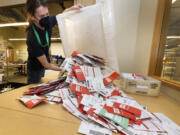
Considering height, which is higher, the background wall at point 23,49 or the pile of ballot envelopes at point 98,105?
the background wall at point 23,49

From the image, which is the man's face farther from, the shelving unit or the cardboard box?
the shelving unit

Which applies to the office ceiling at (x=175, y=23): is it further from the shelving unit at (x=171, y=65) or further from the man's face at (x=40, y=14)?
the man's face at (x=40, y=14)

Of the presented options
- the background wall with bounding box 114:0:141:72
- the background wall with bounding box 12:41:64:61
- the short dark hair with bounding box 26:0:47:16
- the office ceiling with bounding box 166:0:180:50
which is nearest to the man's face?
the short dark hair with bounding box 26:0:47:16

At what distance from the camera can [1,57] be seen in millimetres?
2416

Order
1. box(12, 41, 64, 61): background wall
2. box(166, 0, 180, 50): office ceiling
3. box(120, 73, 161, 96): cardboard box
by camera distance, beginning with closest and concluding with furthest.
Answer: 1. box(120, 73, 161, 96): cardboard box
2. box(166, 0, 180, 50): office ceiling
3. box(12, 41, 64, 61): background wall

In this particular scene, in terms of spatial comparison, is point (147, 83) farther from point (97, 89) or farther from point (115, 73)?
point (97, 89)

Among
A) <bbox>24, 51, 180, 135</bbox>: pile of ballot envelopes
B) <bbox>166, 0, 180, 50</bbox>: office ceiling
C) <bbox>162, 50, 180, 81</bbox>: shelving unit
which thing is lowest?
<bbox>24, 51, 180, 135</bbox>: pile of ballot envelopes

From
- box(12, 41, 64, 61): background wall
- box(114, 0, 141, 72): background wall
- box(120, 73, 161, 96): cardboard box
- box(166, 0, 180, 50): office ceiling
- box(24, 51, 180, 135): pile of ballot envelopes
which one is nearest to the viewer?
box(24, 51, 180, 135): pile of ballot envelopes

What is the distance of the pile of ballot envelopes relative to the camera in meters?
0.29

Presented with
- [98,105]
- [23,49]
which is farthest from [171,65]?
[23,49]

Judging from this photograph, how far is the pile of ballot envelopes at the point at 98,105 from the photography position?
0.29 metres

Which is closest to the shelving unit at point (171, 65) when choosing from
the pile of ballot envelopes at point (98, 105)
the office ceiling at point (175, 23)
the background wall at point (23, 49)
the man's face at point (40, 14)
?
the office ceiling at point (175, 23)

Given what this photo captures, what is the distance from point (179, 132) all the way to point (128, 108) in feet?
0.51

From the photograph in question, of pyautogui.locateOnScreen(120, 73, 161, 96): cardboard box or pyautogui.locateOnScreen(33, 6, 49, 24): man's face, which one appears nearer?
pyautogui.locateOnScreen(120, 73, 161, 96): cardboard box
